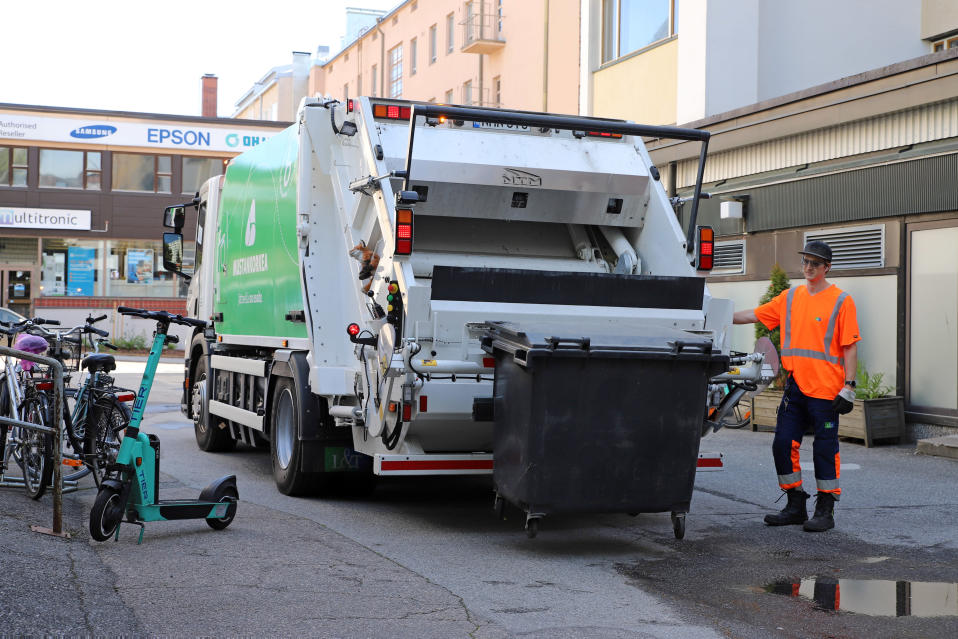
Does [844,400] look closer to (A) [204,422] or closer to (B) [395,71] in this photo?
(A) [204,422]

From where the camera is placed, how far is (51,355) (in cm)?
821

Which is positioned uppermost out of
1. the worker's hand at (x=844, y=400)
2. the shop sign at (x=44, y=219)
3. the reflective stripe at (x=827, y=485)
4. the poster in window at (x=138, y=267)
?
the shop sign at (x=44, y=219)

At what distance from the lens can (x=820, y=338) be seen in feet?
23.4

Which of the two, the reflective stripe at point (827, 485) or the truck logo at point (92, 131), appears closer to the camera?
the reflective stripe at point (827, 485)

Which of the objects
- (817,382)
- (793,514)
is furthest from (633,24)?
(793,514)

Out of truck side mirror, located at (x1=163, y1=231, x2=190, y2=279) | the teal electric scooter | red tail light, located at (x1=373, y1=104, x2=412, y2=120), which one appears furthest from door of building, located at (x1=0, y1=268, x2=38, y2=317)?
the teal electric scooter

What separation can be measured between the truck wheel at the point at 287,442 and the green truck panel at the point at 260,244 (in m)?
0.43

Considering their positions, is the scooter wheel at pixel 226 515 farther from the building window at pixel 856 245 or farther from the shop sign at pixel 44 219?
the shop sign at pixel 44 219

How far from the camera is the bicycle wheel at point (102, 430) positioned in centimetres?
781

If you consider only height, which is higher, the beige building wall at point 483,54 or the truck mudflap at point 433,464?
the beige building wall at point 483,54

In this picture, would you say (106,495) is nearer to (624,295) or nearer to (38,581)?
(38,581)

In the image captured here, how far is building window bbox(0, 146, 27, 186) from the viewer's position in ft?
122

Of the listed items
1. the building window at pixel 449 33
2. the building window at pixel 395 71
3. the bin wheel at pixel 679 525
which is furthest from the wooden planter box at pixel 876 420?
the building window at pixel 395 71

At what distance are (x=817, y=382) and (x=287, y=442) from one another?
372 centimetres
